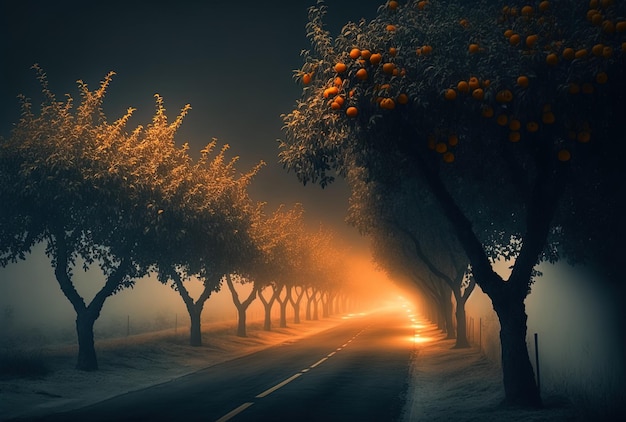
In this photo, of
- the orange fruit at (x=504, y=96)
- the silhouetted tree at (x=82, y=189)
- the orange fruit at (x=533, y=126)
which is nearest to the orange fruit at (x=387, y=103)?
the orange fruit at (x=504, y=96)

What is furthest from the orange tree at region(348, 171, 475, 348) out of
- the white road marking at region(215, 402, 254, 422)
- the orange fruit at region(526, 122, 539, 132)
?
the orange fruit at region(526, 122, 539, 132)

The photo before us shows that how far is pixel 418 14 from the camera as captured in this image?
1386cm

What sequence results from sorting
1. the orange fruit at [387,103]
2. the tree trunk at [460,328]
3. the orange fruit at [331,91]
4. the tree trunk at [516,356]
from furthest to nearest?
the tree trunk at [460,328], the tree trunk at [516,356], the orange fruit at [331,91], the orange fruit at [387,103]

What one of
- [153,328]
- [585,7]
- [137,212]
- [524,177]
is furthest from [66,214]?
[153,328]

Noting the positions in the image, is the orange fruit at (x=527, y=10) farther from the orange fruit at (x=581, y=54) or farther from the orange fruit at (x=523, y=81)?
the orange fruit at (x=523, y=81)

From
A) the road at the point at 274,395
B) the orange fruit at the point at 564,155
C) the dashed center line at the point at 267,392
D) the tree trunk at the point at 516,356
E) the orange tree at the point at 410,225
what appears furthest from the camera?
the orange tree at the point at 410,225

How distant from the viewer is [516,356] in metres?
14.5

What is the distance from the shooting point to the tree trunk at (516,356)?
47.2 ft

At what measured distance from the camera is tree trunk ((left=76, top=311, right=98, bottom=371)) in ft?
84.5

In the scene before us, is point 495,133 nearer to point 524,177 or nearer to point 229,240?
point 524,177

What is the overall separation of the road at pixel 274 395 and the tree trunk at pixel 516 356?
8.70ft

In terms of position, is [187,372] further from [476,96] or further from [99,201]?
[476,96]

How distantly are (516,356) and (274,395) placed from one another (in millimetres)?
6901

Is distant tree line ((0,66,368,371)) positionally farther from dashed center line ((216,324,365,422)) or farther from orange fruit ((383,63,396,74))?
orange fruit ((383,63,396,74))
